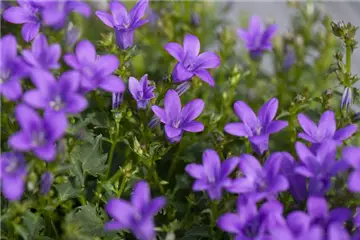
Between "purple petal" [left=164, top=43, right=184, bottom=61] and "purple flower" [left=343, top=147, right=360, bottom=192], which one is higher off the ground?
"purple flower" [left=343, top=147, right=360, bottom=192]

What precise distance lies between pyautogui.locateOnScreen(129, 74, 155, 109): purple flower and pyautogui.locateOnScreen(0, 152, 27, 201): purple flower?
0.36m

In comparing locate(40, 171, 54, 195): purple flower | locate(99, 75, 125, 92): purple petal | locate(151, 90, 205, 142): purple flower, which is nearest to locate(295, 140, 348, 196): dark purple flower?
locate(151, 90, 205, 142): purple flower

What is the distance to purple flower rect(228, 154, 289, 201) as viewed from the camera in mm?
1067

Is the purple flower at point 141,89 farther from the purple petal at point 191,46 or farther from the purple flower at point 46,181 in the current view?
the purple flower at point 46,181

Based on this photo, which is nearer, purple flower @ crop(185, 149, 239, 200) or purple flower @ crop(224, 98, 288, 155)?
purple flower @ crop(185, 149, 239, 200)

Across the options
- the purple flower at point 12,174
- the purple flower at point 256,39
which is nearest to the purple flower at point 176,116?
the purple flower at point 12,174

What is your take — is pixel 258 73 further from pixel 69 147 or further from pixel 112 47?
pixel 69 147

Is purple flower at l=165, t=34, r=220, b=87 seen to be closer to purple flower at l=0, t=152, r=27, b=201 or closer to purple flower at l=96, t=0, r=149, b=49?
purple flower at l=96, t=0, r=149, b=49

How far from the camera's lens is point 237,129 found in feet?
4.07

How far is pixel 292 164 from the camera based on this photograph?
1.17 metres

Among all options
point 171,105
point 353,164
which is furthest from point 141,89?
point 353,164

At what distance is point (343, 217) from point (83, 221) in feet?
1.91

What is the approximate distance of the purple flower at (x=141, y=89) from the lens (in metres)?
1.32

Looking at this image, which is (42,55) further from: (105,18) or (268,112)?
(268,112)
